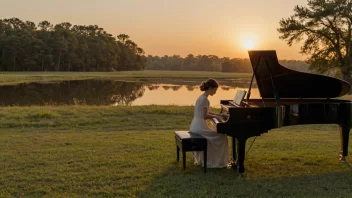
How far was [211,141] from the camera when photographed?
6.86 m

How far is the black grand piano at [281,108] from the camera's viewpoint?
258 inches

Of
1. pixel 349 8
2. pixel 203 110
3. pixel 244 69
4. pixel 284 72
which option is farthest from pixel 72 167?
pixel 244 69

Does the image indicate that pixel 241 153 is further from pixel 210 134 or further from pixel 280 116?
pixel 280 116

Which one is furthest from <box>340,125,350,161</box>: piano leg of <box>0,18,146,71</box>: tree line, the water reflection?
<box>0,18,146,71</box>: tree line

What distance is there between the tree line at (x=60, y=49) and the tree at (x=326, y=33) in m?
62.7

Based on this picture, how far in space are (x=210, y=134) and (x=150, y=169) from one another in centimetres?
126

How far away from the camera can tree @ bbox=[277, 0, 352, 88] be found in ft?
109

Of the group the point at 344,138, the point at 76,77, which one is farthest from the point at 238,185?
the point at 76,77

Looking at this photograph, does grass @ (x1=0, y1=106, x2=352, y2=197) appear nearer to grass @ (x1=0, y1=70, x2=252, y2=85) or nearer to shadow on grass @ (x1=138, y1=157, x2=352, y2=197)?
shadow on grass @ (x1=138, y1=157, x2=352, y2=197)

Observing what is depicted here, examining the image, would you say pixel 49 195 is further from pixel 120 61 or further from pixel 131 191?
pixel 120 61

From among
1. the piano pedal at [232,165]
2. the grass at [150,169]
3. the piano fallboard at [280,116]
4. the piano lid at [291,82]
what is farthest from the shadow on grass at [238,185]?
the piano lid at [291,82]

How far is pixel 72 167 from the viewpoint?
7.08 m

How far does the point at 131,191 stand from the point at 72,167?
6.15ft

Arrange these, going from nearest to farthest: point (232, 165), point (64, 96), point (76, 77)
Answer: point (232, 165)
point (64, 96)
point (76, 77)
